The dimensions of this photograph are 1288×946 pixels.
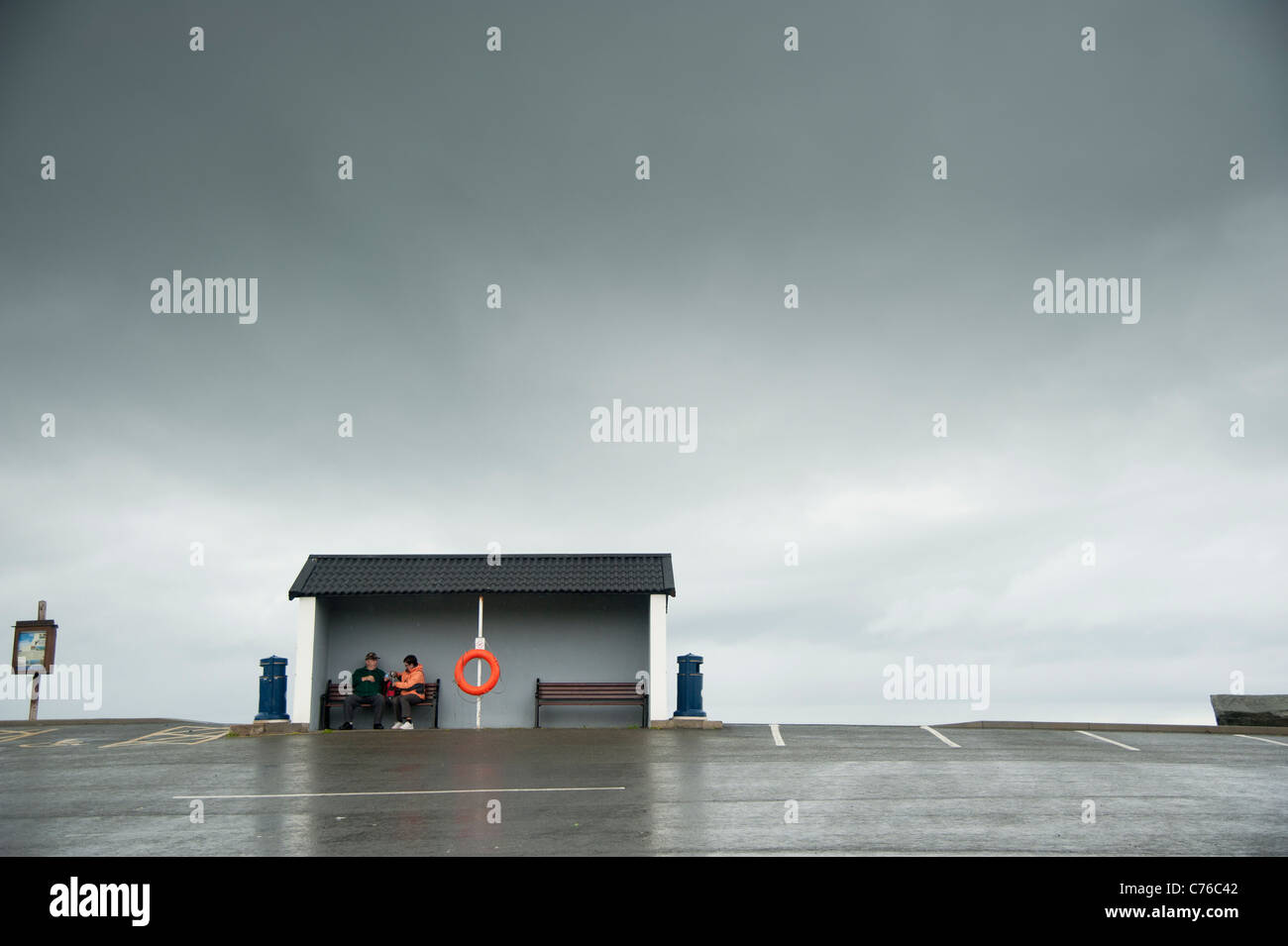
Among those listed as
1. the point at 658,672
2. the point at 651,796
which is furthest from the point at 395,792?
the point at 658,672

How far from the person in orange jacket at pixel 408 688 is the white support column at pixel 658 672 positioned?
15.3ft

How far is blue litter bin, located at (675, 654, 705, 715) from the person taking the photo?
1981 cm

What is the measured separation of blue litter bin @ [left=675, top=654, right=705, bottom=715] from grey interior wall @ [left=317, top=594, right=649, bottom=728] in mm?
1693

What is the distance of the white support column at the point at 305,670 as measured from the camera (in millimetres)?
19844

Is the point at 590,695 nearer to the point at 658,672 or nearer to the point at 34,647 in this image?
the point at 658,672

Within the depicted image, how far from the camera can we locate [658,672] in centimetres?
1980

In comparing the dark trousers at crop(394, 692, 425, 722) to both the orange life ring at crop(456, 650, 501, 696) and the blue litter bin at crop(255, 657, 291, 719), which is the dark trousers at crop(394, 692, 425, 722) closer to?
the orange life ring at crop(456, 650, 501, 696)

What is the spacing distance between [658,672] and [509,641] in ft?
11.8

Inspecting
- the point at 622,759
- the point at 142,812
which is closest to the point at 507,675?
the point at 622,759

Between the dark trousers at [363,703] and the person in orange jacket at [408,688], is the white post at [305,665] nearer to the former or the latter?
the dark trousers at [363,703]
